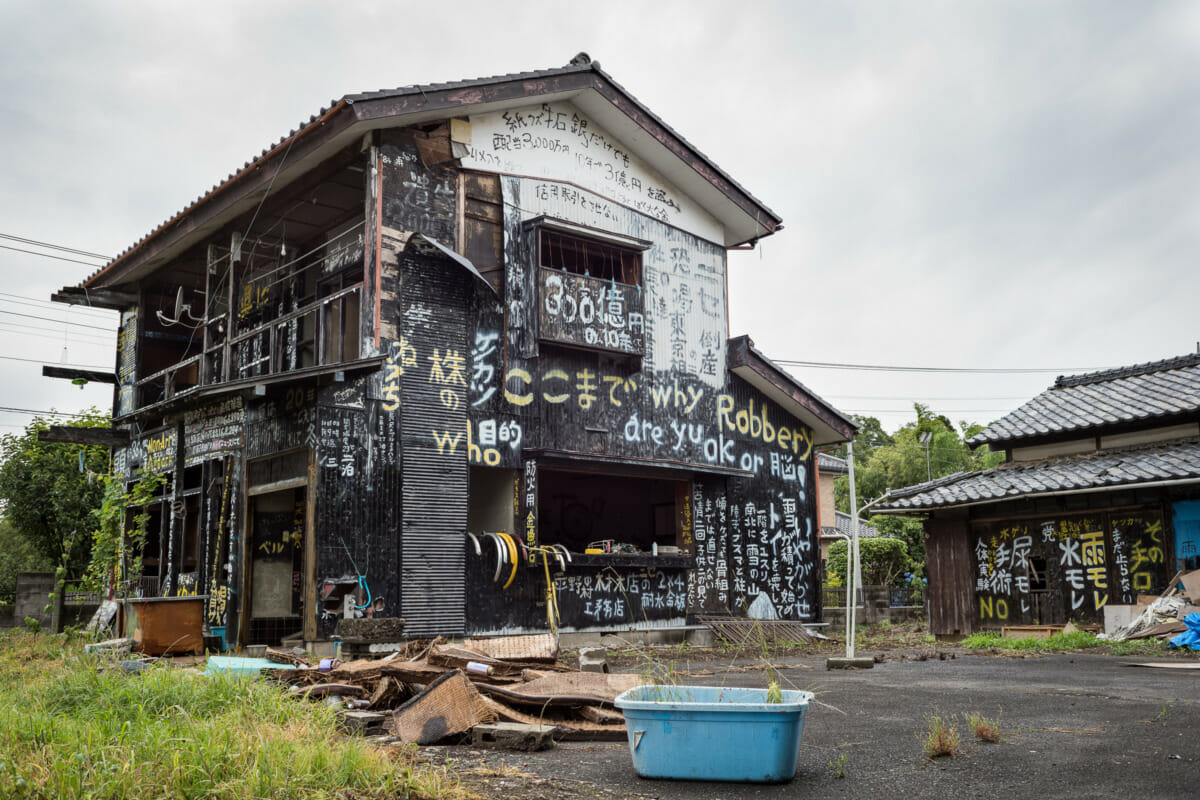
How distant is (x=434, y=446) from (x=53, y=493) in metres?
14.7

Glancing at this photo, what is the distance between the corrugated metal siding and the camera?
495 inches

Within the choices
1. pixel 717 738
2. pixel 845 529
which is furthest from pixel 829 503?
pixel 717 738

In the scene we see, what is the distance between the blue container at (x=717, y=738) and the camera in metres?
4.91

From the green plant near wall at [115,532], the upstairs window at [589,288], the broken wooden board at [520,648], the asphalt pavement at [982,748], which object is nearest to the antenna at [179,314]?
the green plant near wall at [115,532]

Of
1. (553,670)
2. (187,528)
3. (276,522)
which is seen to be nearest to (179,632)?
(276,522)

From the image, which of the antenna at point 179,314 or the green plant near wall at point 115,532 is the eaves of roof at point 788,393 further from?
the green plant near wall at point 115,532

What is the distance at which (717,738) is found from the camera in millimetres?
4984

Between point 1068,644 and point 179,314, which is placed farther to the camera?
point 179,314

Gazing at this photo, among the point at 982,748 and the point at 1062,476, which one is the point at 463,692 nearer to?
the point at 982,748

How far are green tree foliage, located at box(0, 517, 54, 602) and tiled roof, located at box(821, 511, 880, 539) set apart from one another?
2500cm

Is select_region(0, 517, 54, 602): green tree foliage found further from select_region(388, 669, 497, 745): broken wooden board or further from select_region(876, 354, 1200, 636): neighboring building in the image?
select_region(876, 354, 1200, 636): neighboring building

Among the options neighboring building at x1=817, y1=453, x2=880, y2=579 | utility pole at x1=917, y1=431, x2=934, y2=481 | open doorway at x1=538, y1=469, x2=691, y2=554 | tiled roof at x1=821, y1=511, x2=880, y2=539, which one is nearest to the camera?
open doorway at x1=538, y1=469, x2=691, y2=554

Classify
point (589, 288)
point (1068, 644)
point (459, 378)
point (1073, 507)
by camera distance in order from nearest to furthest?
point (459, 378)
point (1068, 644)
point (589, 288)
point (1073, 507)

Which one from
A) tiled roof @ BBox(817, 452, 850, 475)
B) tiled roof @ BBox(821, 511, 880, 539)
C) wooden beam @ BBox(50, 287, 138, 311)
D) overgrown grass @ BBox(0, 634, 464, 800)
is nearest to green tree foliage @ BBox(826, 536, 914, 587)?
tiled roof @ BBox(821, 511, 880, 539)
